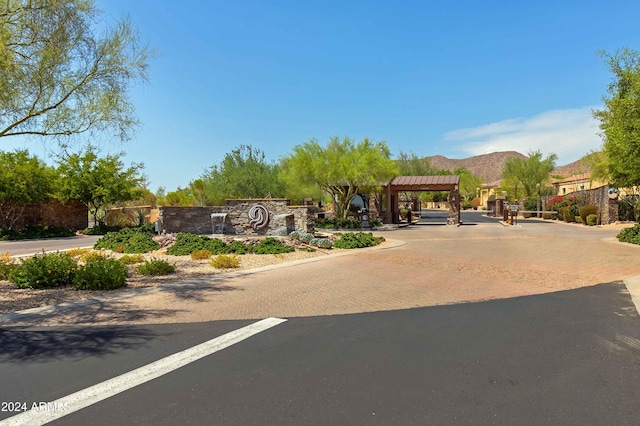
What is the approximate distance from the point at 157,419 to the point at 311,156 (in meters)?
26.3

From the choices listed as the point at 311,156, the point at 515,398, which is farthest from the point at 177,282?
the point at 311,156

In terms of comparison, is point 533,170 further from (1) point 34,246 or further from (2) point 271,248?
(1) point 34,246

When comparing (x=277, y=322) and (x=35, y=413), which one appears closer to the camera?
(x=35, y=413)

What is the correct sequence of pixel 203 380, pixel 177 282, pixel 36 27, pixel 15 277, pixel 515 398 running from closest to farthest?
pixel 515 398
pixel 203 380
pixel 36 27
pixel 15 277
pixel 177 282

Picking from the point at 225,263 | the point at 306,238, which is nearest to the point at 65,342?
the point at 225,263

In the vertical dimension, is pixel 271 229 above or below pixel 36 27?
below

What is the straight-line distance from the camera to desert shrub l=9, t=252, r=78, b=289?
9391 mm

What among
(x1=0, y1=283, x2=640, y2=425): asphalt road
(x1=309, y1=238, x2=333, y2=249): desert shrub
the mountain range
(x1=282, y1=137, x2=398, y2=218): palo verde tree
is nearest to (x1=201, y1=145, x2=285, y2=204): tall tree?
(x1=282, y1=137, x2=398, y2=218): palo verde tree

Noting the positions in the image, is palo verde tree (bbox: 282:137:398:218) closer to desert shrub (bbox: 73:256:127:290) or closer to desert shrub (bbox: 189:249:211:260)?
desert shrub (bbox: 189:249:211:260)

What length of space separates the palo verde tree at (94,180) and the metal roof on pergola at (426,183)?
1958cm

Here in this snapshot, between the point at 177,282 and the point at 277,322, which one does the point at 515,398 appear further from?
the point at 177,282

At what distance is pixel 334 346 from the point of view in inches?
218

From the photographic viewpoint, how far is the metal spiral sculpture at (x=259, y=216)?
21.9 meters

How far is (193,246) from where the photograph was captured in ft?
53.3
